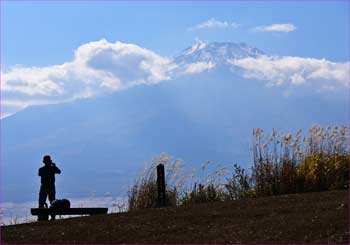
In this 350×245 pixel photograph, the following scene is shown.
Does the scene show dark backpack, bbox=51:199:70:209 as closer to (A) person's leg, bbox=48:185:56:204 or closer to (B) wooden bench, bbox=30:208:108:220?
(B) wooden bench, bbox=30:208:108:220

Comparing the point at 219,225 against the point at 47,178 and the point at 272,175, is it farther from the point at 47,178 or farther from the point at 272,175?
the point at 47,178

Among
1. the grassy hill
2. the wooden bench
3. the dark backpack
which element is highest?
the dark backpack

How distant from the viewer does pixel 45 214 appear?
46.4 feet

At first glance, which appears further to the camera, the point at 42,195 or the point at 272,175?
the point at 42,195

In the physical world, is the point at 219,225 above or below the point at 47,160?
below

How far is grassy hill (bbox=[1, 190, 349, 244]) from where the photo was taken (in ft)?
34.4

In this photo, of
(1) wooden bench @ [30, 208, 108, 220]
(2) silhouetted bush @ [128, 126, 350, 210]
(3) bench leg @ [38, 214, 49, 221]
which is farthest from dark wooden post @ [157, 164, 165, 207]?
(3) bench leg @ [38, 214, 49, 221]

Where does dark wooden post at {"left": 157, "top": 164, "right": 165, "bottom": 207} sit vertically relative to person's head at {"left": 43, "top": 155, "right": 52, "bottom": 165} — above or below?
below

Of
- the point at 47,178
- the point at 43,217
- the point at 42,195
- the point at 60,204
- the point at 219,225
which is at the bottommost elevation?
the point at 219,225

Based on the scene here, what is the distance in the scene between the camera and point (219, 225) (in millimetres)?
11453

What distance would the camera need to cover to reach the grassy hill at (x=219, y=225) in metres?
10.5

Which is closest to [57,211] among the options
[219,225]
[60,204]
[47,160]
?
[60,204]

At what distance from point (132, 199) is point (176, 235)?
15.6 ft

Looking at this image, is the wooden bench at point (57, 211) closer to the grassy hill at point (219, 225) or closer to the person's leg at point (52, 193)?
the grassy hill at point (219, 225)
